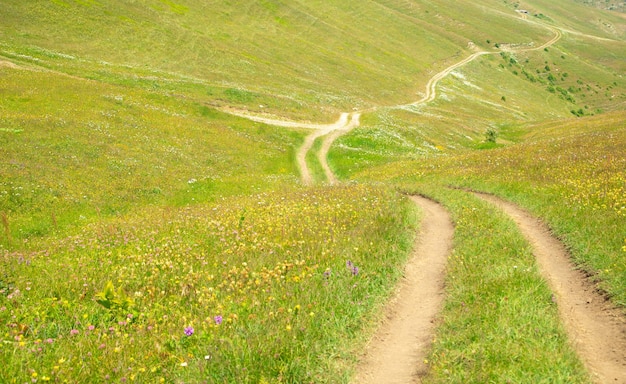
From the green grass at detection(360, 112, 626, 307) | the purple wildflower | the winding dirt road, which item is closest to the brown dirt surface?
the green grass at detection(360, 112, 626, 307)

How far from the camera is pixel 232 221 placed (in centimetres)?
1473

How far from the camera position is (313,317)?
8.04m

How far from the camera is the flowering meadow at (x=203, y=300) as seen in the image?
674 cm

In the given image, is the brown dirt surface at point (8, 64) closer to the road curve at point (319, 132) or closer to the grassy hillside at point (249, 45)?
the grassy hillside at point (249, 45)

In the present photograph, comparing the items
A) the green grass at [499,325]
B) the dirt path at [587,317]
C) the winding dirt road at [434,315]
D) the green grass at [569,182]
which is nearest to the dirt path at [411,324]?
the winding dirt road at [434,315]

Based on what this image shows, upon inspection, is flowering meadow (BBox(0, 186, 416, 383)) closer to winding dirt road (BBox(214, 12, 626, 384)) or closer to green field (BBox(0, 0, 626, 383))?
green field (BBox(0, 0, 626, 383))

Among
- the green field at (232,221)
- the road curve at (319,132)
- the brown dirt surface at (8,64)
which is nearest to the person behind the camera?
the green field at (232,221)

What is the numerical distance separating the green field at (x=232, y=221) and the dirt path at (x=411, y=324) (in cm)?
30

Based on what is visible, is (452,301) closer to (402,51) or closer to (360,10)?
(402,51)

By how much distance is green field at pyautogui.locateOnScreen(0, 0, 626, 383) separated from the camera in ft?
23.6

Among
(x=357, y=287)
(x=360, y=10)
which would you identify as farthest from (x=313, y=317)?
(x=360, y=10)

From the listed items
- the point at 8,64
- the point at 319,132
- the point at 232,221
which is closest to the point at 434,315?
the point at 232,221

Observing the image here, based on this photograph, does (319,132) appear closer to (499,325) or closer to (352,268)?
(352,268)

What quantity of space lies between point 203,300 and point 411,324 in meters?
4.15
